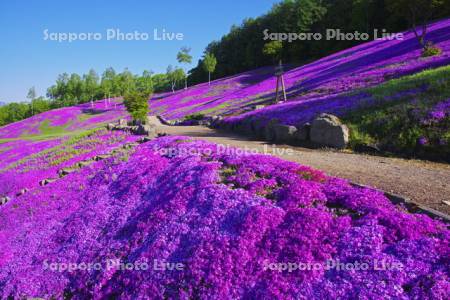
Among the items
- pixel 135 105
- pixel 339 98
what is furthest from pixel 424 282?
pixel 135 105

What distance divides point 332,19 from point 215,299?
93.0 m

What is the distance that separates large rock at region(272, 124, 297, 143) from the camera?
56.5 ft

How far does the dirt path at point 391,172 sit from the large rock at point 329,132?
0.70 meters

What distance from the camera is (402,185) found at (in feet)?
30.6

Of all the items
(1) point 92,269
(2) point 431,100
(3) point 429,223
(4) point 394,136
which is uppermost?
(2) point 431,100

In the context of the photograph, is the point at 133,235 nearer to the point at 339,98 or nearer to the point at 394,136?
the point at 394,136

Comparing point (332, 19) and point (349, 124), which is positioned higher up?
point (332, 19)

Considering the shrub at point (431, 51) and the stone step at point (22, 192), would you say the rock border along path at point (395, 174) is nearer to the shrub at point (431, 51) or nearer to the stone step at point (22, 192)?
the stone step at point (22, 192)

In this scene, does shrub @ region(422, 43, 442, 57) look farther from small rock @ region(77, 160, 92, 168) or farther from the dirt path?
small rock @ region(77, 160, 92, 168)

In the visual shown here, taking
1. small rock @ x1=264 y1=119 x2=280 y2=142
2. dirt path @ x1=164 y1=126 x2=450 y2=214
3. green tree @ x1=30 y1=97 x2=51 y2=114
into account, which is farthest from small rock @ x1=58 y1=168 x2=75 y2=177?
green tree @ x1=30 y1=97 x2=51 y2=114

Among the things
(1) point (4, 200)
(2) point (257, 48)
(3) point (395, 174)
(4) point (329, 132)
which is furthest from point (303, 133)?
(2) point (257, 48)

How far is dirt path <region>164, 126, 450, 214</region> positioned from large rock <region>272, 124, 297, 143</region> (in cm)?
278

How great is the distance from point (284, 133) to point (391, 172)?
7.52m

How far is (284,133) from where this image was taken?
1762 centimetres
